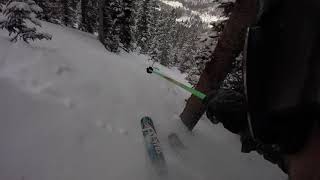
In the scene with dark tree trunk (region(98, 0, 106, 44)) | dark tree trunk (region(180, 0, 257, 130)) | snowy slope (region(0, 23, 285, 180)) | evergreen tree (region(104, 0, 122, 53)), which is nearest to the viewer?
snowy slope (region(0, 23, 285, 180))

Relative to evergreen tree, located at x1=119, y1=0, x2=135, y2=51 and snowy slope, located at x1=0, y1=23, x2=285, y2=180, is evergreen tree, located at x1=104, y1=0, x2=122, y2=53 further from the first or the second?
snowy slope, located at x1=0, y1=23, x2=285, y2=180

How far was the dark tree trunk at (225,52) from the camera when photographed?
4715mm

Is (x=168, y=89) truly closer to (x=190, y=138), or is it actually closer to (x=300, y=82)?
(x=190, y=138)

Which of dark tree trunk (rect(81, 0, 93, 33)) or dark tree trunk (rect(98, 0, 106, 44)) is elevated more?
dark tree trunk (rect(98, 0, 106, 44))

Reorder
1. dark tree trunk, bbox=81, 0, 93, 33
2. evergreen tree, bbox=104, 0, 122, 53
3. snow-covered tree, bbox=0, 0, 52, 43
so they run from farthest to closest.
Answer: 1. dark tree trunk, bbox=81, 0, 93, 33
2. evergreen tree, bbox=104, 0, 122, 53
3. snow-covered tree, bbox=0, 0, 52, 43

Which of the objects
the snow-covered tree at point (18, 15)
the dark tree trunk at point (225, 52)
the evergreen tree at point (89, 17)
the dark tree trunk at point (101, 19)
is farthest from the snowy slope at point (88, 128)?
the evergreen tree at point (89, 17)

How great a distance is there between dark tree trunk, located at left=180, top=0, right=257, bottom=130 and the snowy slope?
56cm

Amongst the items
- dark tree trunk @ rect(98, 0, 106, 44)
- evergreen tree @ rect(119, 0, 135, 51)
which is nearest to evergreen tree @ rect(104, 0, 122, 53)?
evergreen tree @ rect(119, 0, 135, 51)

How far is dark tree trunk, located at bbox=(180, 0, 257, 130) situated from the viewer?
4.71 m

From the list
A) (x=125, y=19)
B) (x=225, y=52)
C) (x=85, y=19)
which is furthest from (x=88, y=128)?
(x=85, y=19)

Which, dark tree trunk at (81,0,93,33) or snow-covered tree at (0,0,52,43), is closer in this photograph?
snow-covered tree at (0,0,52,43)

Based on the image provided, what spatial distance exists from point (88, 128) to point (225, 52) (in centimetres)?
284

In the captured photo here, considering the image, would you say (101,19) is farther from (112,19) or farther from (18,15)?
Answer: (18,15)

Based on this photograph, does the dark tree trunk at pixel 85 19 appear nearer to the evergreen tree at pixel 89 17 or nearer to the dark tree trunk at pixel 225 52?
the evergreen tree at pixel 89 17
